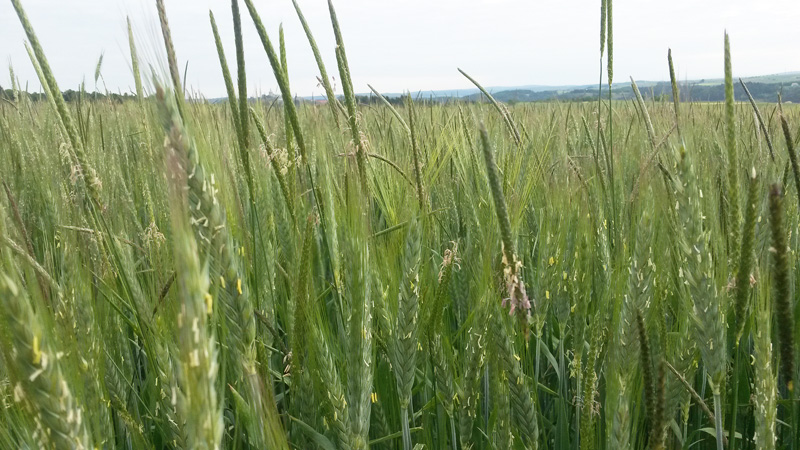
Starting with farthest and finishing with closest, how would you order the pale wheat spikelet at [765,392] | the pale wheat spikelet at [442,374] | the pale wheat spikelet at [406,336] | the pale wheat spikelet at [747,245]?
the pale wheat spikelet at [442,374] → the pale wheat spikelet at [406,336] → the pale wheat spikelet at [765,392] → the pale wheat spikelet at [747,245]

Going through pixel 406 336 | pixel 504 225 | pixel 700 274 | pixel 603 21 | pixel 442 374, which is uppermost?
pixel 603 21

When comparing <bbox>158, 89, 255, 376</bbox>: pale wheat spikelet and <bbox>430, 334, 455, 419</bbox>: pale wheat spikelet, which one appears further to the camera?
<bbox>430, 334, 455, 419</bbox>: pale wheat spikelet

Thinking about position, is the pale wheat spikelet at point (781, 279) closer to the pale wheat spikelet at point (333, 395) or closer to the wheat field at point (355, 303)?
the wheat field at point (355, 303)

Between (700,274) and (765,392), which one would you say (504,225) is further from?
(765,392)

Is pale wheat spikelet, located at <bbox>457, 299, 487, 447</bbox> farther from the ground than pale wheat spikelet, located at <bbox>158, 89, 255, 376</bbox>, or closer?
closer

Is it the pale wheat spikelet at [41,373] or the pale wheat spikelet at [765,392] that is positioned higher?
the pale wheat spikelet at [41,373]

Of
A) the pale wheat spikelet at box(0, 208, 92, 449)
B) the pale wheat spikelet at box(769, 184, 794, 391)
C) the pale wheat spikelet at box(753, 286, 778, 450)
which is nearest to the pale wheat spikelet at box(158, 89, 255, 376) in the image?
the pale wheat spikelet at box(0, 208, 92, 449)

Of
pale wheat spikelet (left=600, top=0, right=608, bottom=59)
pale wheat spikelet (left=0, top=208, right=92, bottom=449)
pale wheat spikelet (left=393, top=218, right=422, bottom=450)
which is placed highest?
pale wheat spikelet (left=600, top=0, right=608, bottom=59)

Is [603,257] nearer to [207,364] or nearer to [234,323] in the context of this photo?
[234,323]

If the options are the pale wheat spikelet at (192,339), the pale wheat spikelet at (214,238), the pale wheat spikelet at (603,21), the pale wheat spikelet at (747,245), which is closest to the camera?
the pale wheat spikelet at (192,339)

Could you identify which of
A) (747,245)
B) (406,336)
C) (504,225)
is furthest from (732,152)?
(406,336)

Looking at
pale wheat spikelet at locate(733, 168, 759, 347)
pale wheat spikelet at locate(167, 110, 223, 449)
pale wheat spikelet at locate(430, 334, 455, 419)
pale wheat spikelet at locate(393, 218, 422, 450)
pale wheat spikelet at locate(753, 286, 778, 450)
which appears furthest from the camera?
pale wheat spikelet at locate(430, 334, 455, 419)

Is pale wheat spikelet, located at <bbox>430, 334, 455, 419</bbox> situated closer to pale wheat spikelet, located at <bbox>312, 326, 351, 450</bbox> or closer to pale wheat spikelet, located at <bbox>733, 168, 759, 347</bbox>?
pale wheat spikelet, located at <bbox>312, 326, 351, 450</bbox>

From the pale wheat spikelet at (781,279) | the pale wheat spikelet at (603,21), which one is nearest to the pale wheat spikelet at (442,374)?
the pale wheat spikelet at (781,279)
